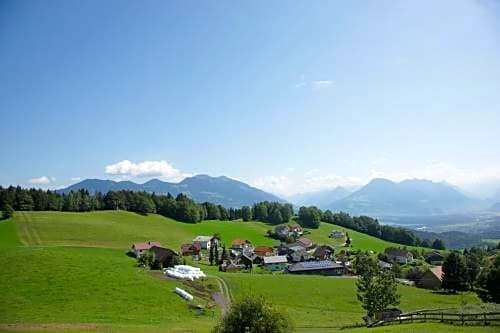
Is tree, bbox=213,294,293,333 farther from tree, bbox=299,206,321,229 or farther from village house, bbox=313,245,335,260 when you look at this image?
tree, bbox=299,206,321,229

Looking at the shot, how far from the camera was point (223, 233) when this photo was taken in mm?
142250

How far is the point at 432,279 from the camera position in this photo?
8306 centimetres

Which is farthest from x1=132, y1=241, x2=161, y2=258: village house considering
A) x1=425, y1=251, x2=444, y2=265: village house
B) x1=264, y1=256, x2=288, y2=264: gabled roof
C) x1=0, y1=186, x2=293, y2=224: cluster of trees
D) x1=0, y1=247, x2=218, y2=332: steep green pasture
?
x1=425, y1=251, x2=444, y2=265: village house

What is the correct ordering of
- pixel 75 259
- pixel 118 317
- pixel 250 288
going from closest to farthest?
pixel 118 317 < pixel 250 288 < pixel 75 259

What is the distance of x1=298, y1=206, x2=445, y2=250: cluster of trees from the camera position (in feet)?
545

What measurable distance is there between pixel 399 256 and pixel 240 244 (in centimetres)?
4886

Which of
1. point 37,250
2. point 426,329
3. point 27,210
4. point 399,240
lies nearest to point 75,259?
point 37,250

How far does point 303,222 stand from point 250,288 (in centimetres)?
11469

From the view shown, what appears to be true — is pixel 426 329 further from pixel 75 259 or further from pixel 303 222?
pixel 303 222

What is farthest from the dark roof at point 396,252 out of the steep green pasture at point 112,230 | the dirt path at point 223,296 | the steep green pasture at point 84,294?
the steep green pasture at point 84,294

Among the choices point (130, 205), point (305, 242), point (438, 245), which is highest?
point (130, 205)

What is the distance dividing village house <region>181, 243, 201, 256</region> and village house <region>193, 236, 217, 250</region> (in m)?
7.62

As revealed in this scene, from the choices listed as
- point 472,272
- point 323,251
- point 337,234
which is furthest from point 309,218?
point 472,272

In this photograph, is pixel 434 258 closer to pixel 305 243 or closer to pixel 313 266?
pixel 305 243
